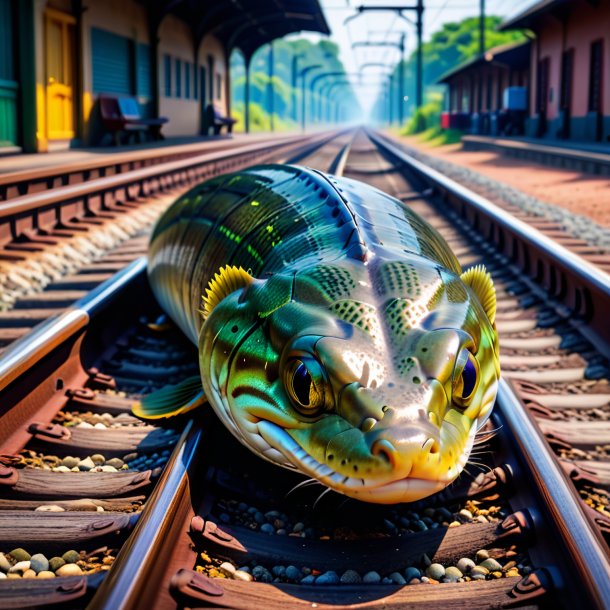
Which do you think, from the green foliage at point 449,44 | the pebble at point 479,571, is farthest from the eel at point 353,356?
the green foliage at point 449,44

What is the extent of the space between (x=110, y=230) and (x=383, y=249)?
6.58 meters

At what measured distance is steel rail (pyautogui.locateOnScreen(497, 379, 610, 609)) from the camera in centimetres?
229

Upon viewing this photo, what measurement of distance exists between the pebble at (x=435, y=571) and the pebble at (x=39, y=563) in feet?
3.78

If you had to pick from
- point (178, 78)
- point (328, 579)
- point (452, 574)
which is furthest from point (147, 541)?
point (178, 78)

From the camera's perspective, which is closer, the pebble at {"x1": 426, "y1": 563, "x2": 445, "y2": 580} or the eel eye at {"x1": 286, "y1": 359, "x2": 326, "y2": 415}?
the eel eye at {"x1": 286, "y1": 359, "x2": 326, "y2": 415}

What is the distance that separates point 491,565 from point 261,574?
70 cm

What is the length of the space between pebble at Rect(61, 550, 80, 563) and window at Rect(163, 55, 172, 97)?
1084 inches

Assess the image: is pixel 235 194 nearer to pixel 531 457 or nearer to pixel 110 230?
pixel 531 457

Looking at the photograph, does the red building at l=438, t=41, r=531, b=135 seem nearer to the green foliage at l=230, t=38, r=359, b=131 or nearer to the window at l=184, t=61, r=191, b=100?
the window at l=184, t=61, r=191, b=100

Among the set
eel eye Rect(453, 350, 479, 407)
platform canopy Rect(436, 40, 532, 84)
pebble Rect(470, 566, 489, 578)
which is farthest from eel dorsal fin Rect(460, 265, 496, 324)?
platform canopy Rect(436, 40, 532, 84)

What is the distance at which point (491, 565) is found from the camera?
2641 mm

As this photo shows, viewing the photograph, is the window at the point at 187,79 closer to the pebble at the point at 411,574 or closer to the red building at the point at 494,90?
the red building at the point at 494,90

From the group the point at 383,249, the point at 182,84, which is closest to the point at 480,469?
the point at 383,249

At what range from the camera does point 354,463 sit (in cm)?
220
